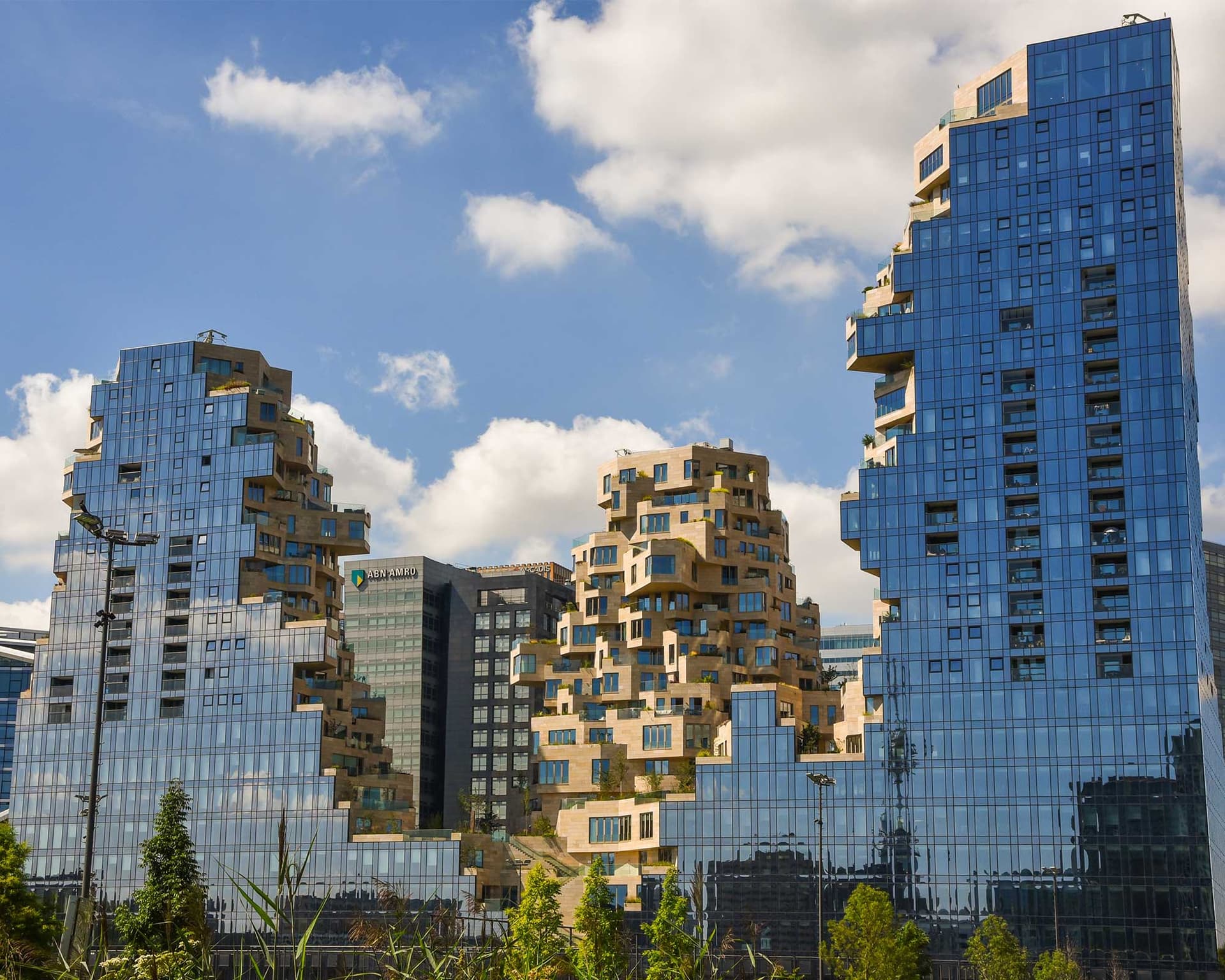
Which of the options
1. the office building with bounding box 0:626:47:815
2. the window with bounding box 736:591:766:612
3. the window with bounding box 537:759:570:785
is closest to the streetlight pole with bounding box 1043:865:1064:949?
the window with bounding box 736:591:766:612

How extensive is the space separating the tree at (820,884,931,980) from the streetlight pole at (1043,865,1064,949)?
1030 centimetres

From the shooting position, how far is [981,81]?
133 m

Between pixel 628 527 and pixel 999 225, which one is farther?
pixel 628 527

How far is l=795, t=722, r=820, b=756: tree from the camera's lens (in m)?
132

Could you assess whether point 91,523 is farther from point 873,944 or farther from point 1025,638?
point 1025,638

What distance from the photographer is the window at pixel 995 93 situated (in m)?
130

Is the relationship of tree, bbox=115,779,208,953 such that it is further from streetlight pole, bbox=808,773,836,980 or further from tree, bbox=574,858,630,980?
streetlight pole, bbox=808,773,836,980

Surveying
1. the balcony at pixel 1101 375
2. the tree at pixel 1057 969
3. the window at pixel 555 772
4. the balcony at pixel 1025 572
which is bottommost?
the tree at pixel 1057 969

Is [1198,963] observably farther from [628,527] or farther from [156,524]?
[156,524]

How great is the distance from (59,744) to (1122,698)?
315 feet

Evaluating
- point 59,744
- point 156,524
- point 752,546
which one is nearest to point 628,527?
point 752,546

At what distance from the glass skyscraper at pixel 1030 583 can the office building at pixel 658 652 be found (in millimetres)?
8086

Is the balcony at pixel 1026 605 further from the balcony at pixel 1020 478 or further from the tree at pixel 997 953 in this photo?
the tree at pixel 997 953

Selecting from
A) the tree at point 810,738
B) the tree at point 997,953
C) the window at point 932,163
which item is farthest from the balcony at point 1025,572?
the window at point 932,163
